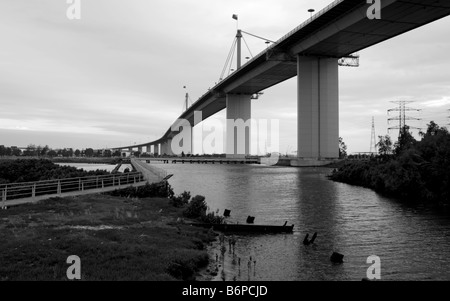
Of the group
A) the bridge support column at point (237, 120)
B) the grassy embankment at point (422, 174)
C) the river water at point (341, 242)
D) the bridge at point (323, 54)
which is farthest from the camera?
the bridge support column at point (237, 120)

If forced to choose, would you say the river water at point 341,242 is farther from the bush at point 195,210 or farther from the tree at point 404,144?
the tree at point 404,144

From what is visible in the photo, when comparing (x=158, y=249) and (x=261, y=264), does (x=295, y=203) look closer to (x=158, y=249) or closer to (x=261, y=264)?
(x=261, y=264)

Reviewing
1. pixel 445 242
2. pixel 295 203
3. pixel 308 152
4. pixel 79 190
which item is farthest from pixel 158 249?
pixel 308 152

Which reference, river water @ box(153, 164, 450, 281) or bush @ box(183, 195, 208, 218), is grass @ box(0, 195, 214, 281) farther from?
river water @ box(153, 164, 450, 281)

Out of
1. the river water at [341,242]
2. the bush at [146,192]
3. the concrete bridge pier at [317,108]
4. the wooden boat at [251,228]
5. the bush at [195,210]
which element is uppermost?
the concrete bridge pier at [317,108]

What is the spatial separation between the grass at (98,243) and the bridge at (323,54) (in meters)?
58.8

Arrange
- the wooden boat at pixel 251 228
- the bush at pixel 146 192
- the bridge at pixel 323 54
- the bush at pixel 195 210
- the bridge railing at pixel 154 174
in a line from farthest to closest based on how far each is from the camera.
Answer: the bridge at pixel 323 54
the bridge railing at pixel 154 174
the bush at pixel 146 192
the bush at pixel 195 210
the wooden boat at pixel 251 228

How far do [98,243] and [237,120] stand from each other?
13861cm

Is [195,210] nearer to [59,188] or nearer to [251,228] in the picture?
[251,228]

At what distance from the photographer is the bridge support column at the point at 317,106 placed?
312ft

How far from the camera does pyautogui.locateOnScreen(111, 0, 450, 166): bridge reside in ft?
223

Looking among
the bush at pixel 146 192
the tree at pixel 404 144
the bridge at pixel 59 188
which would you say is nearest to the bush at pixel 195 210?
the bush at pixel 146 192

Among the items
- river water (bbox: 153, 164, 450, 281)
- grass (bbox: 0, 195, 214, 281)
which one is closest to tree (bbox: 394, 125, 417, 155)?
river water (bbox: 153, 164, 450, 281)
